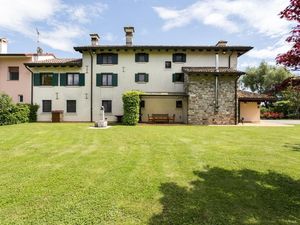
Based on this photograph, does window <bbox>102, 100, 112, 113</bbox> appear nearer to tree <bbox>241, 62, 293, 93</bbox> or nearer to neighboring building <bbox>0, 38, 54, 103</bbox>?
neighboring building <bbox>0, 38, 54, 103</bbox>

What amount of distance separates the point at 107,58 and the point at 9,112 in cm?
1033

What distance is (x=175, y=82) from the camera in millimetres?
24062

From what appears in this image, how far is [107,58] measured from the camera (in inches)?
949

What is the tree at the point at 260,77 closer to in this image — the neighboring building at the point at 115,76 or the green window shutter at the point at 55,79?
the neighboring building at the point at 115,76

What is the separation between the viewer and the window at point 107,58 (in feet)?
78.9

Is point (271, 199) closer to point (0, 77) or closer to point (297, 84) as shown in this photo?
point (297, 84)

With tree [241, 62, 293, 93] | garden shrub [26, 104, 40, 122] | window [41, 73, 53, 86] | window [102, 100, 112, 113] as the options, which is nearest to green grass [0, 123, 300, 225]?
window [102, 100, 112, 113]

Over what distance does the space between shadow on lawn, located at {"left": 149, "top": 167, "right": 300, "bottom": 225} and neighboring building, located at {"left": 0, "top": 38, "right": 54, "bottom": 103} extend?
78.5 ft

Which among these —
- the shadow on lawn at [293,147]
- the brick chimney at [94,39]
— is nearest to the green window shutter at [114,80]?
the brick chimney at [94,39]

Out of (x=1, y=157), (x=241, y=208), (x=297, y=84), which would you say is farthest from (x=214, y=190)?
(x=1, y=157)

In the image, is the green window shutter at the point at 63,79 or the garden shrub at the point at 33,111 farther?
the green window shutter at the point at 63,79

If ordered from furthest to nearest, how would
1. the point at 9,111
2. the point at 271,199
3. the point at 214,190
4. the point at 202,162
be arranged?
the point at 9,111, the point at 202,162, the point at 214,190, the point at 271,199

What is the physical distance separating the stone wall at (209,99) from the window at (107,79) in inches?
302

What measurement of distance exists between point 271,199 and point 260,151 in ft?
15.3
